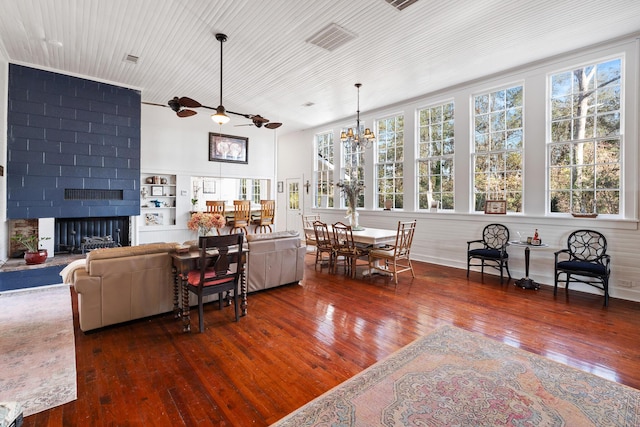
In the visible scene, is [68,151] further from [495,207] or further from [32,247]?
[495,207]

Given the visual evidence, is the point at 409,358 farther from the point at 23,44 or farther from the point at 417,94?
the point at 23,44

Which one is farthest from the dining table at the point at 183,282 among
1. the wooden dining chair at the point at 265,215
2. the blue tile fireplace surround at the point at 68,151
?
the wooden dining chair at the point at 265,215

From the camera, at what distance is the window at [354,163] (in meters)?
8.18

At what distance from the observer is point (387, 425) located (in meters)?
1.86

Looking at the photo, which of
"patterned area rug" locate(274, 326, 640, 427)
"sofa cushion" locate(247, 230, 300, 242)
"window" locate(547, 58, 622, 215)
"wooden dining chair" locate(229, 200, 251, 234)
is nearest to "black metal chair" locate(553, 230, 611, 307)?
"window" locate(547, 58, 622, 215)

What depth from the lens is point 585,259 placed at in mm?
4512

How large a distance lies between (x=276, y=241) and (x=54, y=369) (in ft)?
8.71

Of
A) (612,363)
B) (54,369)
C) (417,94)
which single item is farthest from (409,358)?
(417,94)

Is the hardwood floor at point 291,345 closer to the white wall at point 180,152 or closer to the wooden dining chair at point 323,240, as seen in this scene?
the wooden dining chair at point 323,240

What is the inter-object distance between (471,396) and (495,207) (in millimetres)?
4317

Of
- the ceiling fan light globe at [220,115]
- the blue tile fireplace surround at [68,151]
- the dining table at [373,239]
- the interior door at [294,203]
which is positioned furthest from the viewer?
the interior door at [294,203]

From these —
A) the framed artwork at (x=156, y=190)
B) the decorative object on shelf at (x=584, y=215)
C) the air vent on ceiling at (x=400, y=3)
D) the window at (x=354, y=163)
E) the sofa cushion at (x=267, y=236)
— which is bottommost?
the sofa cushion at (x=267, y=236)

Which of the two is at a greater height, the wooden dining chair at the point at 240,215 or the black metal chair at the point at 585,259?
the wooden dining chair at the point at 240,215

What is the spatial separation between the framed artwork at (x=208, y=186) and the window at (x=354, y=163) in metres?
4.26
